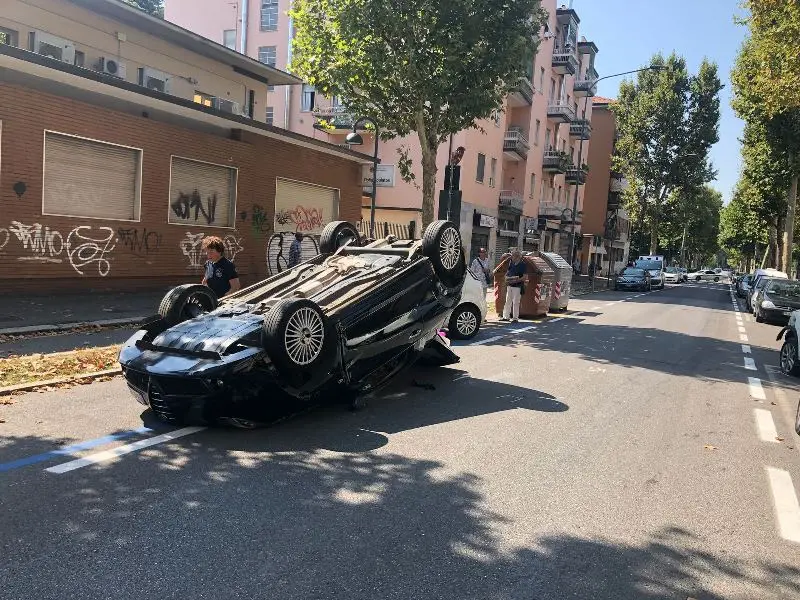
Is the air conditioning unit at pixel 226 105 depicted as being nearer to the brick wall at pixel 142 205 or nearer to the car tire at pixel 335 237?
the brick wall at pixel 142 205

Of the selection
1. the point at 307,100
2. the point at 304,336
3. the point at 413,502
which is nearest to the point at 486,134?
the point at 307,100

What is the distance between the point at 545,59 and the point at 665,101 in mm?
12522

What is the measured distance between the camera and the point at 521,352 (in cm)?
1066

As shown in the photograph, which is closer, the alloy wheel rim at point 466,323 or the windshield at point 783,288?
the alloy wheel rim at point 466,323

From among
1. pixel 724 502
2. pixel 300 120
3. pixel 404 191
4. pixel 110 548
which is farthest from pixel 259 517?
pixel 300 120

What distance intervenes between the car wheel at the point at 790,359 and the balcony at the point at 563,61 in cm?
3767

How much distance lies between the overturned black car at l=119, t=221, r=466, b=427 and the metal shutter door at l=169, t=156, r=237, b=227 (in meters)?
10.1

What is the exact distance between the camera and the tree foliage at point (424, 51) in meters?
14.2

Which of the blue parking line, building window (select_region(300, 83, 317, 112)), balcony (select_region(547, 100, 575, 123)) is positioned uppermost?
balcony (select_region(547, 100, 575, 123))

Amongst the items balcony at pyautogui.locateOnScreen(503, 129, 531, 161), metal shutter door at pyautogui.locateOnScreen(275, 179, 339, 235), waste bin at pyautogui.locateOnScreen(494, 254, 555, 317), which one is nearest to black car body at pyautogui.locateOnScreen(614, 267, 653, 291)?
balcony at pyautogui.locateOnScreen(503, 129, 531, 161)

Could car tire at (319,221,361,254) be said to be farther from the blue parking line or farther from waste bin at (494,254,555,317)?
waste bin at (494,254,555,317)

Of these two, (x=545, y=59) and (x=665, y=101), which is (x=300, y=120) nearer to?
(x=545, y=59)

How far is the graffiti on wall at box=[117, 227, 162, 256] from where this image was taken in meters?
15.1

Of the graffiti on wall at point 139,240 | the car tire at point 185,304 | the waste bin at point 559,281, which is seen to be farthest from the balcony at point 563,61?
the car tire at point 185,304
